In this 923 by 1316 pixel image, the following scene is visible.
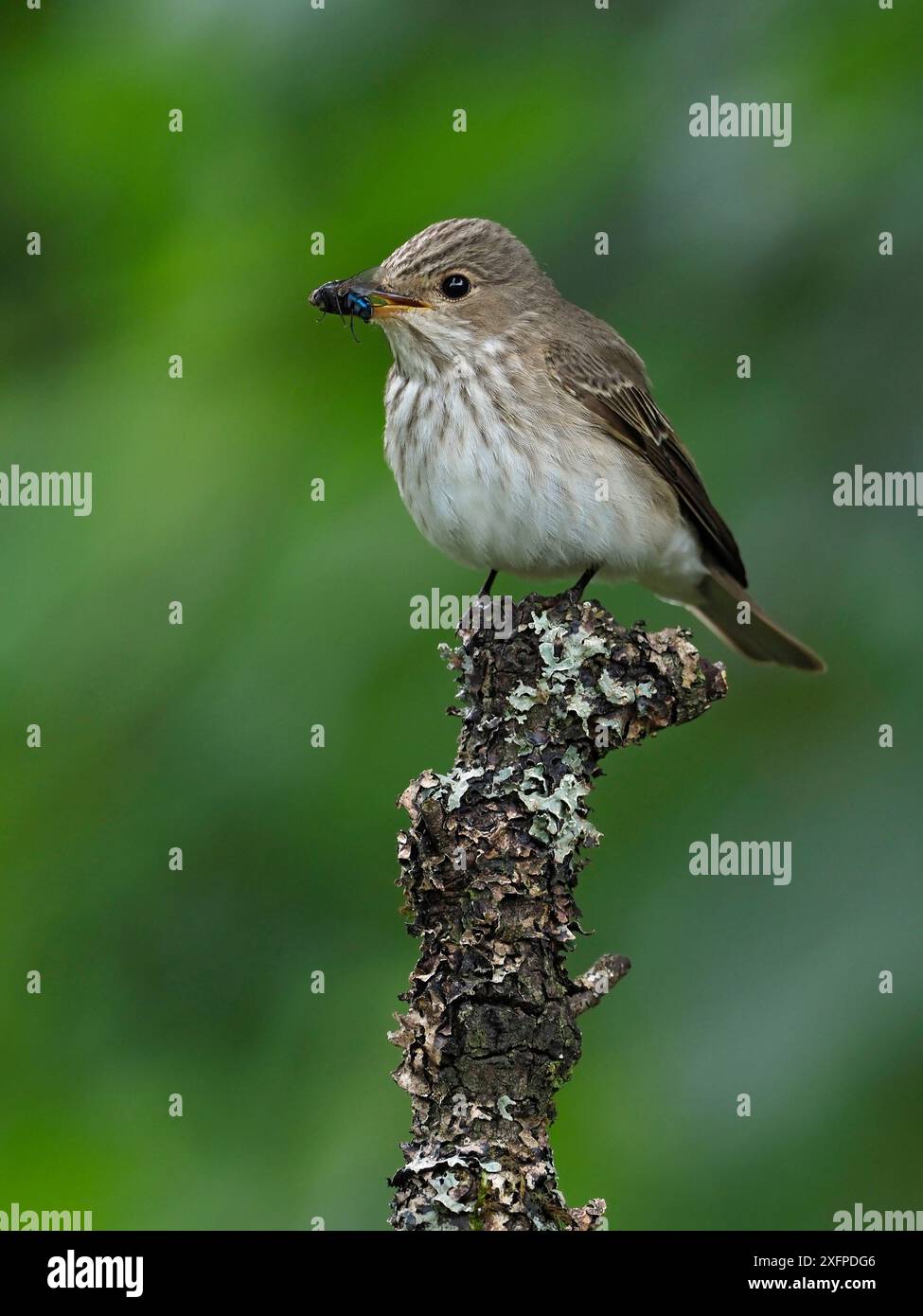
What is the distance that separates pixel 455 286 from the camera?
19.5ft

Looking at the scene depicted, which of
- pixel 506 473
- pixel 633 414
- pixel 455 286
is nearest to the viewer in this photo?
pixel 506 473

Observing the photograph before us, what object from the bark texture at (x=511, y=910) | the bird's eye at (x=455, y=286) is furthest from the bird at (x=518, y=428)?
the bark texture at (x=511, y=910)

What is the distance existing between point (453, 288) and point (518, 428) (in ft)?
1.78

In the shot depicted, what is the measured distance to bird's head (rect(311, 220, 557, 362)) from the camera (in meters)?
5.72

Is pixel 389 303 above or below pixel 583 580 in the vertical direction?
above

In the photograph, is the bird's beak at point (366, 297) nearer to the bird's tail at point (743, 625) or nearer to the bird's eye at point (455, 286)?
the bird's eye at point (455, 286)

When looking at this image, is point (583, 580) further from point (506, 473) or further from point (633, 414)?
point (633, 414)

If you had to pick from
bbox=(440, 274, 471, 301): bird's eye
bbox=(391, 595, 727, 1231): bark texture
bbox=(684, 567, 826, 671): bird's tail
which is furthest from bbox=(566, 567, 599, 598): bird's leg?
bbox=(391, 595, 727, 1231): bark texture

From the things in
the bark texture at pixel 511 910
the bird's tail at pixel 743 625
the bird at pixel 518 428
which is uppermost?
the bird at pixel 518 428

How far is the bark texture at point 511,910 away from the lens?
334cm

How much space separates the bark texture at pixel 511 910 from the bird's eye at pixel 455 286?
2108 mm

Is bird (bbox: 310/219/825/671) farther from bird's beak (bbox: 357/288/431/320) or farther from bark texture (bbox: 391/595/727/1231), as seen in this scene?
bark texture (bbox: 391/595/727/1231)

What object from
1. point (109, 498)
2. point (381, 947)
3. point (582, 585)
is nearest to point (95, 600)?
point (109, 498)

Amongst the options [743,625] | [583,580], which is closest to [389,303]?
[583,580]
